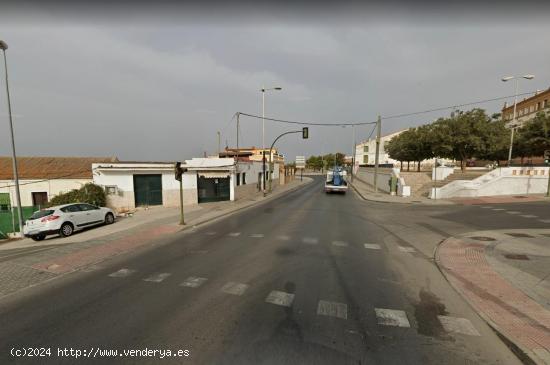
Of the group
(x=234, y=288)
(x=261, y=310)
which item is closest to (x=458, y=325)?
(x=261, y=310)

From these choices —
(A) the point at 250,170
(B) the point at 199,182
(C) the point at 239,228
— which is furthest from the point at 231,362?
(A) the point at 250,170

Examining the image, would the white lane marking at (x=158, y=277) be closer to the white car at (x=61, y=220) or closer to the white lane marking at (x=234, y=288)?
the white lane marking at (x=234, y=288)

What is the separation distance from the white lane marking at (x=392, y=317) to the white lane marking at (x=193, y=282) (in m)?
3.84

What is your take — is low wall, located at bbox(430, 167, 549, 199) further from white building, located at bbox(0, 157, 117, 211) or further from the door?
the door

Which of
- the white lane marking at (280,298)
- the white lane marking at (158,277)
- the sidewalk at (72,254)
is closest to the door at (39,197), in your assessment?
the sidewalk at (72,254)

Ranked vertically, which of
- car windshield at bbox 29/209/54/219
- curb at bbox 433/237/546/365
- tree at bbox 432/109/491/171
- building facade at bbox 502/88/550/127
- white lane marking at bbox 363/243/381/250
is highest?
building facade at bbox 502/88/550/127

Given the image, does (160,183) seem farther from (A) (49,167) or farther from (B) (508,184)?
(B) (508,184)

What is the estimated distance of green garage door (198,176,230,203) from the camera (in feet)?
67.7

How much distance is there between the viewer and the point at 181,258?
7570mm

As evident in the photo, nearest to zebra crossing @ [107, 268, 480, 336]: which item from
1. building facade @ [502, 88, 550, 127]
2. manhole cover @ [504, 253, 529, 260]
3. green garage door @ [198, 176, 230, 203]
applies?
manhole cover @ [504, 253, 529, 260]

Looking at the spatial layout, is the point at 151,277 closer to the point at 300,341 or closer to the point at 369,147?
the point at 300,341

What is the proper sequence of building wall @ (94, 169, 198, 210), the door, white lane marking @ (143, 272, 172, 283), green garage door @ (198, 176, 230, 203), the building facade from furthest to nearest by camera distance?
1. the building facade
2. green garage door @ (198, 176, 230, 203)
3. the door
4. building wall @ (94, 169, 198, 210)
5. white lane marking @ (143, 272, 172, 283)

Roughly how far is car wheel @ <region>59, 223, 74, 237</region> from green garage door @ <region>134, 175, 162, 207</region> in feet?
21.0

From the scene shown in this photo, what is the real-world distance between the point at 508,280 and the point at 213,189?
1903 centimetres
